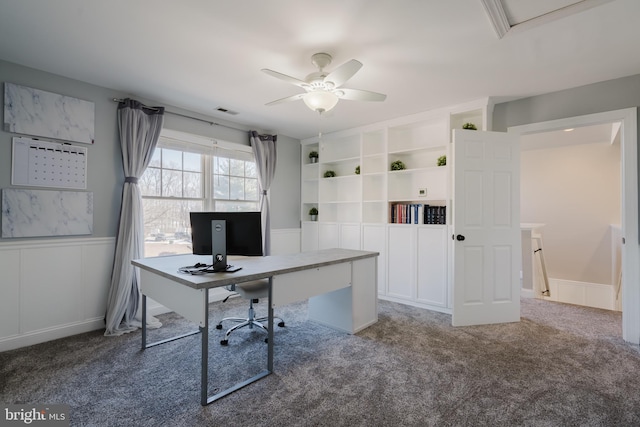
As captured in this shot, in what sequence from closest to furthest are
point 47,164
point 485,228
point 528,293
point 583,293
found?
point 47,164
point 485,228
point 528,293
point 583,293

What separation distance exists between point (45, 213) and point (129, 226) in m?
0.67

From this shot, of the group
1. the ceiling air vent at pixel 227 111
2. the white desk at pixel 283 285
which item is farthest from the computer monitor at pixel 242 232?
the ceiling air vent at pixel 227 111

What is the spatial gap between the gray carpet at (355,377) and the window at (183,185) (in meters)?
1.17

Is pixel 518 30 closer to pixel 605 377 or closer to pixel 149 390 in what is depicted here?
pixel 605 377

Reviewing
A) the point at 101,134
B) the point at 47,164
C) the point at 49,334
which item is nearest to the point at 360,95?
the point at 101,134

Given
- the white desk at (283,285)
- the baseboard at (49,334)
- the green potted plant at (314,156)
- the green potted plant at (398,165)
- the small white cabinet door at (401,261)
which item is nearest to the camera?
the white desk at (283,285)

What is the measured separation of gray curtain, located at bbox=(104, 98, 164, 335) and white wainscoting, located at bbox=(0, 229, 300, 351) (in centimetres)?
16

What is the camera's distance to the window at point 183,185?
11.7 ft

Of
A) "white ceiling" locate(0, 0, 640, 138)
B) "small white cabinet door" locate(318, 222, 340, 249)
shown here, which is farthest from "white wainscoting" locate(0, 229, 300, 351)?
"small white cabinet door" locate(318, 222, 340, 249)

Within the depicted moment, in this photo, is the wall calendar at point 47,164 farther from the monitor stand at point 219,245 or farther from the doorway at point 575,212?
the doorway at point 575,212

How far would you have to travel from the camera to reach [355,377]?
2.16m

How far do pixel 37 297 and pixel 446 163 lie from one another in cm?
447

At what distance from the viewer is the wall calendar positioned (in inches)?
103

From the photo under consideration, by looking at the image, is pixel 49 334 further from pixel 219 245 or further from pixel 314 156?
pixel 314 156
